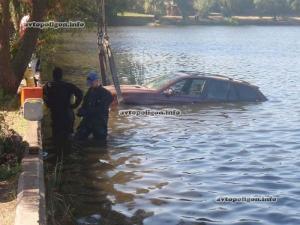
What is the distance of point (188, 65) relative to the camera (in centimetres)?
3559

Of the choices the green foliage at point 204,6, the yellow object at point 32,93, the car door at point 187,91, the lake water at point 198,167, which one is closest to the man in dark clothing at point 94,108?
the lake water at point 198,167

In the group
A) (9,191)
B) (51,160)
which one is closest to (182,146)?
(51,160)

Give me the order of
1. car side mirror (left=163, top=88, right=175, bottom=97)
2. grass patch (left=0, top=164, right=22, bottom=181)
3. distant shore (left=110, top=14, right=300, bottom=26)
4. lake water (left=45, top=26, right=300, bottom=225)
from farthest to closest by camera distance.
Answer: distant shore (left=110, top=14, right=300, bottom=26) < car side mirror (left=163, top=88, right=175, bottom=97) < lake water (left=45, top=26, right=300, bottom=225) < grass patch (left=0, top=164, right=22, bottom=181)

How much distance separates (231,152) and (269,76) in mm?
18431

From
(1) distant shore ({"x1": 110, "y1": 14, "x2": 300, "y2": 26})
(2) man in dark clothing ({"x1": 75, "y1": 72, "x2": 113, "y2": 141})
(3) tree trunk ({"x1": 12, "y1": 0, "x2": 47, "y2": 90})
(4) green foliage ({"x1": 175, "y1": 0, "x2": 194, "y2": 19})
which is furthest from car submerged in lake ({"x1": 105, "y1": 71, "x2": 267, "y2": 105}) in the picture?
(4) green foliage ({"x1": 175, "y1": 0, "x2": 194, "y2": 19})

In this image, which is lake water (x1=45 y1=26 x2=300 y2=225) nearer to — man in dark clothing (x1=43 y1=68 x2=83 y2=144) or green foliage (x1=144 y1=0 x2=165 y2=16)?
man in dark clothing (x1=43 y1=68 x2=83 y2=144)

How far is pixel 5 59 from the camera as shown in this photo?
558 inches

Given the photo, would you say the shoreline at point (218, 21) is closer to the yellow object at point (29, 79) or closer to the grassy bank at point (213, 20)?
the grassy bank at point (213, 20)

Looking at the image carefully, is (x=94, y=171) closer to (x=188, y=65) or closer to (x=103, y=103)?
(x=103, y=103)

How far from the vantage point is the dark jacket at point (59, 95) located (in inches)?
434

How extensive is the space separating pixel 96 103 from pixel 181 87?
6212 millimetres

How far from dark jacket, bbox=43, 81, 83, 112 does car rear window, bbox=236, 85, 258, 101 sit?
8986 mm

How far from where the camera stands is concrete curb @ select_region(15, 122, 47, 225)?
645 centimetres

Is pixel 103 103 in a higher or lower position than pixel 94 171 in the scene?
higher
